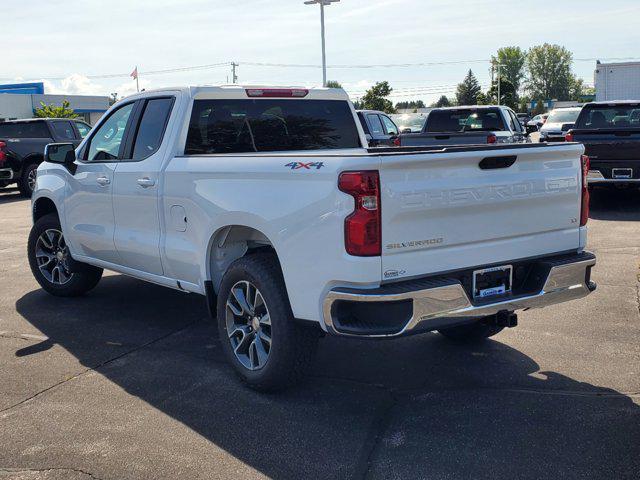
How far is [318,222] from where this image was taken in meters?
4.19

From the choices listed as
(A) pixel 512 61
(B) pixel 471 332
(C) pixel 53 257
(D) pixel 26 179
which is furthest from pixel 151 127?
(A) pixel 512 61

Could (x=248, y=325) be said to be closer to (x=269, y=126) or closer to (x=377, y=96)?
(x=269, y=126)

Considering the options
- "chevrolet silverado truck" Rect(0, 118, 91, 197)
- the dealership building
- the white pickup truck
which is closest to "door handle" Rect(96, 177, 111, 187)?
the white pickup truck

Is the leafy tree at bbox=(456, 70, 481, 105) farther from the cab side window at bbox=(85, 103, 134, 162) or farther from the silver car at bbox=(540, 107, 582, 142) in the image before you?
→ the cab side window at bbox=(85, 103, 134, 162)

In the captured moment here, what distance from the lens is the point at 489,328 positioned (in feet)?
18.5

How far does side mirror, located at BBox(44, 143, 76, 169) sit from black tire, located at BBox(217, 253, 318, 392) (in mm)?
2646

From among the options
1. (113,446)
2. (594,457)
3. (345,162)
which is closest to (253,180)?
(345,162)

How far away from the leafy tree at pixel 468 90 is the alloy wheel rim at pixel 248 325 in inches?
4558

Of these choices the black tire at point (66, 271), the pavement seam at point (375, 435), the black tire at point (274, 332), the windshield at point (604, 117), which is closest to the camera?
the pavement seam at point (375, 435)

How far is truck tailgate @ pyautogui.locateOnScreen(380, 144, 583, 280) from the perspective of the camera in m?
4.08

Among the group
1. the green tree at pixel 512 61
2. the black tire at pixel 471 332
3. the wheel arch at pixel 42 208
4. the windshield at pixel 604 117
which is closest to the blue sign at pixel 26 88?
the windshield at pixel 604 117

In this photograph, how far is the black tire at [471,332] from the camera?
5637 mm

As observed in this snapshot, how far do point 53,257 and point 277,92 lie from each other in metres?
3.09

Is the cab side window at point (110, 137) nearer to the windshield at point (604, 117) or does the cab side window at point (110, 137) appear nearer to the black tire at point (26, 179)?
the windshield at point (604, 117)
